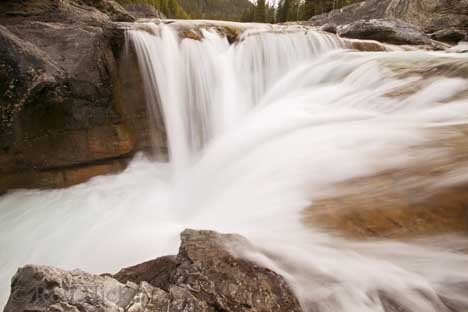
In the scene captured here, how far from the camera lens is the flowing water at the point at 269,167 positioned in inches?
75.3

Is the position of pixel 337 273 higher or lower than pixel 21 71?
lower

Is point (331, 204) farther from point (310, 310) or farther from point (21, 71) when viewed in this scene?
point (21, 71)

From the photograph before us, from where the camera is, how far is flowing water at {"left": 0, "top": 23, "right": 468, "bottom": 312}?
1912 mm

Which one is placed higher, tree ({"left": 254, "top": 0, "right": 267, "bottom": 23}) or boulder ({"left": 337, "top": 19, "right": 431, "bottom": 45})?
tree ({"left": 254, "top": 0, "right": 267, "bottom": 23})

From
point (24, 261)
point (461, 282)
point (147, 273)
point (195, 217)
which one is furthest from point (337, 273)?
point (24, 261)

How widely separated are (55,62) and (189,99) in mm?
2389

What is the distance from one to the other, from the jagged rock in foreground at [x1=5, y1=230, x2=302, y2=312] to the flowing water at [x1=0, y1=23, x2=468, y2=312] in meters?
0.17

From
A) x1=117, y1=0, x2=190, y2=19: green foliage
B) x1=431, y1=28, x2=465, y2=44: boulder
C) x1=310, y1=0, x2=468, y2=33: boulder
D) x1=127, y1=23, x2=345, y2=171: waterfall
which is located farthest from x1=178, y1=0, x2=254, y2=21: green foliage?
x1=127, y1=23, x2=345, y2=171: waterfall

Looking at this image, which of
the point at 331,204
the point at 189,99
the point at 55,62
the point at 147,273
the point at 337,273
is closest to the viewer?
the point at 337,273

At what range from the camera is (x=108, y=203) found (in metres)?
4.69

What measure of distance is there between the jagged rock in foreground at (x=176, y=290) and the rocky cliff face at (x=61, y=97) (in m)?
3.52

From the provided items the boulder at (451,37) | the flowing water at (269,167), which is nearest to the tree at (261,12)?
the boulder at (451,37)

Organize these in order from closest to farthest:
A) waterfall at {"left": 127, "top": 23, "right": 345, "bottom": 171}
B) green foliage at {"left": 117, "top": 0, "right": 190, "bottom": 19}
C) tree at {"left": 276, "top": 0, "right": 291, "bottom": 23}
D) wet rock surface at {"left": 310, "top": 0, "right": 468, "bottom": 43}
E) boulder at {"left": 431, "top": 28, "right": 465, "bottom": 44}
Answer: waterfall at {"left": 127, "top": 23, "right": 345, "bottom": 171}
boulder at {"left": 431, "top": 28, "right": 465, "bottom": 44}
wet rock surface at {"left": 310, "top": 0, "right": 468, "bottom": 43}
tree at {"left": 276, "top": 0, "right": 291, "bottom": 23}
green foliage at {"left": 117, "top": 0, "right": 190, "bottom": 19}

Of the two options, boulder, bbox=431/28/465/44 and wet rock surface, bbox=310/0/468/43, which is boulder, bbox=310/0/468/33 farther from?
boulder, bbox=431/28/465/44
